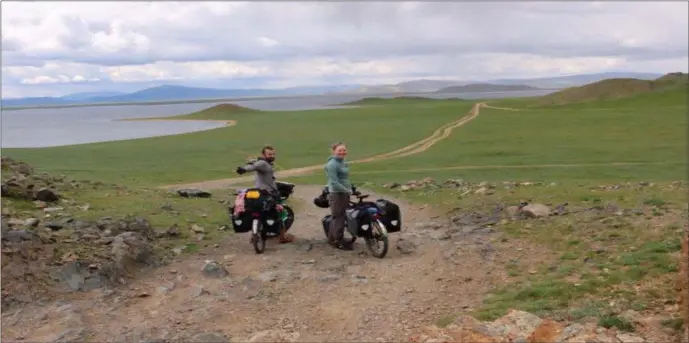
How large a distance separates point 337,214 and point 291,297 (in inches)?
124

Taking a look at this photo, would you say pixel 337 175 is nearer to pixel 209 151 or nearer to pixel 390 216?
pixel 390 216

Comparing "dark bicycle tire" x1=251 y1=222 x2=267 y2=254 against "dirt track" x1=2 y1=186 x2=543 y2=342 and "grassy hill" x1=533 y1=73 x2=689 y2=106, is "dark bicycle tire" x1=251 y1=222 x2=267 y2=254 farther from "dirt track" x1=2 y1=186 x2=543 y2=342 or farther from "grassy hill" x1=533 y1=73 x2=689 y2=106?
"grassy hill" x1=533 y1=73 x2=689 y2=106

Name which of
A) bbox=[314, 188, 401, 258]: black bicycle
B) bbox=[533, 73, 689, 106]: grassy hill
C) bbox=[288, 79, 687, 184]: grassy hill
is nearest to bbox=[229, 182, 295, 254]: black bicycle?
bbox=[314, 188, 401, 258]: black bicycle

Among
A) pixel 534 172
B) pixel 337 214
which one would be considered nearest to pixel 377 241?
pixel 337 214

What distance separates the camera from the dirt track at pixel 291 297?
901cm

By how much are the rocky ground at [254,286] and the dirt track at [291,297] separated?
0.02m

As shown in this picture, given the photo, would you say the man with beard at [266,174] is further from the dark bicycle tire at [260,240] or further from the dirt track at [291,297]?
the dirt track at [291,297]

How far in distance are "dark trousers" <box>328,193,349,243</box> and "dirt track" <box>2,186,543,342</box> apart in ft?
1.03

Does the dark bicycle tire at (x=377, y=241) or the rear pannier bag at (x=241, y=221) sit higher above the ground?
the rear pannier bag at (x=241, y=221)

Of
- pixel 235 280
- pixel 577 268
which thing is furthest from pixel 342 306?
pixel 577 268

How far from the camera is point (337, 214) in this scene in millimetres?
13156

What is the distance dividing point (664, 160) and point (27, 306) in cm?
3302

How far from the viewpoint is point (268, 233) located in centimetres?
1339

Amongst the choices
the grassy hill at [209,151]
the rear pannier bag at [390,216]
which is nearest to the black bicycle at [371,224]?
the rear pannier bag at [390,216]
